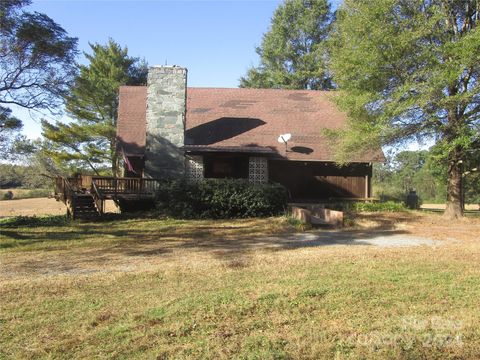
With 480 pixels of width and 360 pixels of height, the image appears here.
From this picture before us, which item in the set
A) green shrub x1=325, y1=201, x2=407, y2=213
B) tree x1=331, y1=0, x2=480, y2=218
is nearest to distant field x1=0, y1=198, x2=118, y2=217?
green shrub x1=325, y1=201, x2=407, y2=213

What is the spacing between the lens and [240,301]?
208 inches

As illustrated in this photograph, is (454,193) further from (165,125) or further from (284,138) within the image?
(165,125)

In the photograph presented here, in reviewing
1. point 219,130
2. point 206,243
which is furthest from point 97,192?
point 206,243

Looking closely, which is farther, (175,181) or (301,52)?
(301,52)

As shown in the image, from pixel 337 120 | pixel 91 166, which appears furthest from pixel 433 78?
pixel 91 166

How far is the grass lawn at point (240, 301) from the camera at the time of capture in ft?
13.4

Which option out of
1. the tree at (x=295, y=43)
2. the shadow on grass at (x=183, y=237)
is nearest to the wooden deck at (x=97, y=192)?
the shadow on grass at (x=183, y=237)

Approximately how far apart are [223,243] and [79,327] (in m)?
5.94

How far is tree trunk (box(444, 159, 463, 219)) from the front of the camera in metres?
16.2

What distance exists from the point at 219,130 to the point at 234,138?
3.29ft

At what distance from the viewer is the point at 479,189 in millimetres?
31781

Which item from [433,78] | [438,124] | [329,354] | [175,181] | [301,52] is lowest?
[329,354]

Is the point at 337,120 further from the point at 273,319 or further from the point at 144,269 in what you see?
the point at 273,319

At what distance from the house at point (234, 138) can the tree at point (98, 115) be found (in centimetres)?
844
